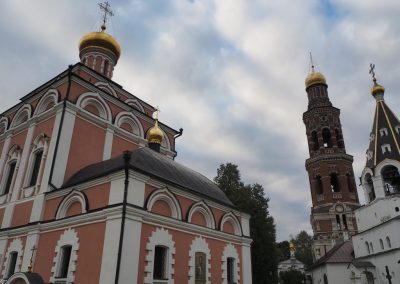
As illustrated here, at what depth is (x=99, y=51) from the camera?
18.2m

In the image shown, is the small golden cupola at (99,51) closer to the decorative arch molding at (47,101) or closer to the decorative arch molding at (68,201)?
the decorative arch molding at (47,101)

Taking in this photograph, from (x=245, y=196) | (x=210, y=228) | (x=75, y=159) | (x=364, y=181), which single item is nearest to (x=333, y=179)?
(x=364, y=181)

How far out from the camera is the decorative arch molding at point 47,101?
13.6 metres

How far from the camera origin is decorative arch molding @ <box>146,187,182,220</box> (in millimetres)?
10047

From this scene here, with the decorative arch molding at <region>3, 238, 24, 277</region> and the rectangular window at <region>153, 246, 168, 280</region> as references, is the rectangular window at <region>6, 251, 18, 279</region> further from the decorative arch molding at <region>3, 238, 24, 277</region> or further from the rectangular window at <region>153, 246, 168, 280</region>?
the rectangular window at <region>153, 246, 168, 280</region>

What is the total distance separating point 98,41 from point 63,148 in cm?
829

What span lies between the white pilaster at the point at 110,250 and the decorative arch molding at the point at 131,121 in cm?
674

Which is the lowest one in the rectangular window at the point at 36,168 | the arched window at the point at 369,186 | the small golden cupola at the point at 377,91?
the rectangular window at the point at 36,168

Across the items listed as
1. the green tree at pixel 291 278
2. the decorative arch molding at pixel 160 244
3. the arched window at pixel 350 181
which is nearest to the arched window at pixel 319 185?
the arched window at pixel 350 181

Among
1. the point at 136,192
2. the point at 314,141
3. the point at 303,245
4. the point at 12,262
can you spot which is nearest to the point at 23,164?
the point at 12,262

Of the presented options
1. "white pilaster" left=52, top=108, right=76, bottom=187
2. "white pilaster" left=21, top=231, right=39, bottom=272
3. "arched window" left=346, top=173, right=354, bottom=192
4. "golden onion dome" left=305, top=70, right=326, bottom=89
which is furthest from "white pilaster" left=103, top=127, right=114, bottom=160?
"golden onion dome" left=305, top=70, right=326, bottom=89

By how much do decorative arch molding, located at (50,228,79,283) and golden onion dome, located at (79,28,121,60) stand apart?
1150 cm

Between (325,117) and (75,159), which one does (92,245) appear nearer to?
(75,159)

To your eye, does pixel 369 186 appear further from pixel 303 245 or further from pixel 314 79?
pixel 303 245
